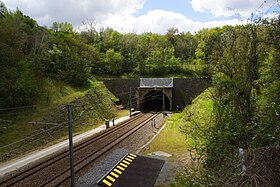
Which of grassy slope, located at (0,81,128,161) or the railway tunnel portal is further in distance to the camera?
the railway tunnel portal

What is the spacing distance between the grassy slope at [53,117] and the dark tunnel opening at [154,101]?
5.36 metres

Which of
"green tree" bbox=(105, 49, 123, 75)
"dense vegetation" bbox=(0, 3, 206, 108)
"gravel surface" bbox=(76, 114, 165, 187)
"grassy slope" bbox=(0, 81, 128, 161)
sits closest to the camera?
"gravel surface" bbox=(76, 114, 165, 187)

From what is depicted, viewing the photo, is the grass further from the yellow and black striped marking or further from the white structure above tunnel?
the white structure above tunnel

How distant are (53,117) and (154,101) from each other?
20.8 meters

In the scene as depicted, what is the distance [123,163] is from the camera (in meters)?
11.6

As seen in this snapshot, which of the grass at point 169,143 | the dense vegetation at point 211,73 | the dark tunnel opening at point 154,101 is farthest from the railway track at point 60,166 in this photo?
the dark tunnel opening at point 154,101

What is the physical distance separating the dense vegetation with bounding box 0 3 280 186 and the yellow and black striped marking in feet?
12.2

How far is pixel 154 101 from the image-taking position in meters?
38.3

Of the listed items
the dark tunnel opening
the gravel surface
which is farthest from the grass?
the dark tunnel opening

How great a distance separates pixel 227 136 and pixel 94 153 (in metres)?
9.15

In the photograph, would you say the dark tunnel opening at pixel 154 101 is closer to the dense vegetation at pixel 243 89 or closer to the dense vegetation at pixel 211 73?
the dense vegetation at pixel 211 73

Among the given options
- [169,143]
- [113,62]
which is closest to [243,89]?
[169,143]

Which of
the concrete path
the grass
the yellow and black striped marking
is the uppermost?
the yellow and black striped marking

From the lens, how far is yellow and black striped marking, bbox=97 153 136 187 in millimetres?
9345
